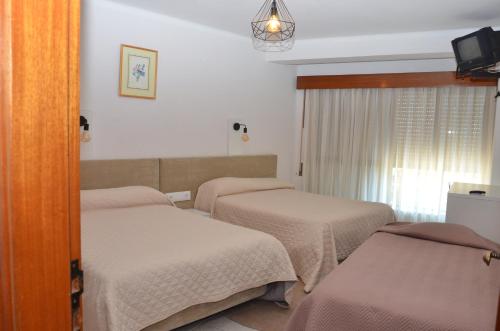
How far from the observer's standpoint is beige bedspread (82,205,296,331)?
195 cm

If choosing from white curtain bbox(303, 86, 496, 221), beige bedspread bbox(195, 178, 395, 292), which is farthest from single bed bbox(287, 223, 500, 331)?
white curtain bbox(303, 86, 496, 221)

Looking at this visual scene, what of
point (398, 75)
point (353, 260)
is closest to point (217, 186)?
point (353, 260)

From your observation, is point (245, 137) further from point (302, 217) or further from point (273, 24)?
point (273, 24)

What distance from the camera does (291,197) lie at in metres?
4.12

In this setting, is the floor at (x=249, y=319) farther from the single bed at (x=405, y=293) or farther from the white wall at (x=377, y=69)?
the white wall at (x=377, y=69)

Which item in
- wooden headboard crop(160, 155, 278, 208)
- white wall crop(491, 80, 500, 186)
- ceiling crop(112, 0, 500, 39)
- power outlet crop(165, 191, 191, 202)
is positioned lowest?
power outlet crop(165, 191, 191, 202)

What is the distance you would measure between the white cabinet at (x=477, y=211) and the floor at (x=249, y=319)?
1.58 metres

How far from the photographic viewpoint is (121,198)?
3.29 m

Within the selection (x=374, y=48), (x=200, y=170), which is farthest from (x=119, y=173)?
(x=374, y=48)

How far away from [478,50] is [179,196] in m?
2.78

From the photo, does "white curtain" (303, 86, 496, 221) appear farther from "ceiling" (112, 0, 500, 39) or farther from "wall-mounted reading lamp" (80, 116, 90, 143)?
"wall-mounted reading lamp" (80, 116, 90, 143)

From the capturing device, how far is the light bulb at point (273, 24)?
2516 millimetres

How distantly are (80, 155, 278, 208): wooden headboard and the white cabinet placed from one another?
2101 mm

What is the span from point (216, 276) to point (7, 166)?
176cm
